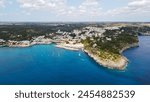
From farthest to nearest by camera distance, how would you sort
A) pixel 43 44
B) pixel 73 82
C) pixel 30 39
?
1. pixel 30 39
2. pixel 43 44
3. pixel 73 82

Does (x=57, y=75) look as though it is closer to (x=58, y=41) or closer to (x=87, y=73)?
(x=87, y=73)

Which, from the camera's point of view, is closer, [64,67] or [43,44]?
[64,67]

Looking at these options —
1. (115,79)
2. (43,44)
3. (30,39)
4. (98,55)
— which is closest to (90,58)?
(98,55)

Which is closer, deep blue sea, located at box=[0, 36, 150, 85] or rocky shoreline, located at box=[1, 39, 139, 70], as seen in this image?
deep blue sea, located at box=[0, 36, 150, 85]

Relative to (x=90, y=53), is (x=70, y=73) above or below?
below

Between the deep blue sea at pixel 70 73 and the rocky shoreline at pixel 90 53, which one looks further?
the rocky shoreline at pixel 90 53

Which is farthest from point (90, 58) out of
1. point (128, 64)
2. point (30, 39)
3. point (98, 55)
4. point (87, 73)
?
point (30, 39)

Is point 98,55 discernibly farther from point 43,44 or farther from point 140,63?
point 43,44

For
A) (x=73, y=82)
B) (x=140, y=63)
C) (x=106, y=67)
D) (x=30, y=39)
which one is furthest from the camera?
(x=30, y=39)

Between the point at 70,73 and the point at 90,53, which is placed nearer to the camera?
the point at 70,73
